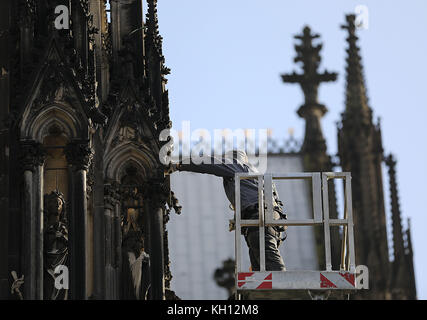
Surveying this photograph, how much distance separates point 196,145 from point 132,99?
5.93 meters

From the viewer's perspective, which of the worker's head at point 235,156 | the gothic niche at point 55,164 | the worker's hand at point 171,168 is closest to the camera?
the gothic niche at point 55,164

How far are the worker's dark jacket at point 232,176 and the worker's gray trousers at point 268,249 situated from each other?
1.04 feet

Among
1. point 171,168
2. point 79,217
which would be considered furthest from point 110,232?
point 79,217

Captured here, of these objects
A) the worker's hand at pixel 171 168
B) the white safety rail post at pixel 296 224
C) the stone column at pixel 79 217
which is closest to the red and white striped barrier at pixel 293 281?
the white safety rail post at pixel 296 224

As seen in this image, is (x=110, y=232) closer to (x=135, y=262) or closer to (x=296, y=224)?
(x=135, y=262)

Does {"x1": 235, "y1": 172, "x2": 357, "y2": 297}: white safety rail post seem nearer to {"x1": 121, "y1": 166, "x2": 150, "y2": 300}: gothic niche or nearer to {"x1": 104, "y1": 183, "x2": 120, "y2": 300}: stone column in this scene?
{"x1": 121, "y1": 166, "x2": 150, "y2": 300}: gothic niche

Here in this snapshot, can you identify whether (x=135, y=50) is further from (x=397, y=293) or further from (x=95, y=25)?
(x=397, y=293)

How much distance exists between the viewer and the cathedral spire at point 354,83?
9062 cm

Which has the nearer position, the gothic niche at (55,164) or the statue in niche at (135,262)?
the gothic niche at (55,164)

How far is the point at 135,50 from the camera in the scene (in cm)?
3462

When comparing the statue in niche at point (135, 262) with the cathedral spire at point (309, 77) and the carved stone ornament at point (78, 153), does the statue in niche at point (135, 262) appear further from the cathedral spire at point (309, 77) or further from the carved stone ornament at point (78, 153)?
the cathedral spire at point (309, 77)

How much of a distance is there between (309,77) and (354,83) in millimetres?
5614

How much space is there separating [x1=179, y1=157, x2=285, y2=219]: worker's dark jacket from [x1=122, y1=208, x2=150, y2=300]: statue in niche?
4.12ft
